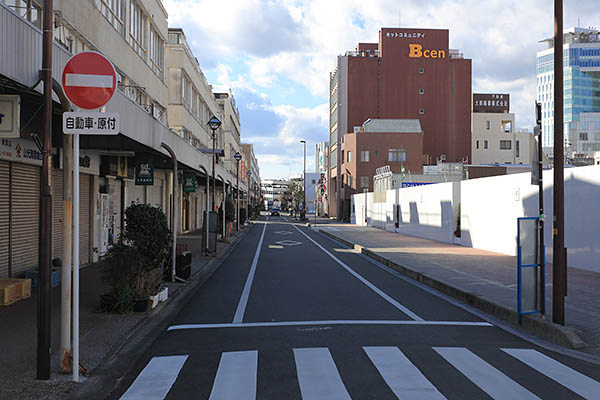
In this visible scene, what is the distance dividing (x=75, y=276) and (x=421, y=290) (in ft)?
29.4

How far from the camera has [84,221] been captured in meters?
16.3

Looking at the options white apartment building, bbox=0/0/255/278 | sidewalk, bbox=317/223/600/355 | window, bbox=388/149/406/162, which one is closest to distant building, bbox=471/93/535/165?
window, bbox=388/149/406/162

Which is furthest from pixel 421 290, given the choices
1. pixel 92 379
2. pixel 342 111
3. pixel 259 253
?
pixel 342 111

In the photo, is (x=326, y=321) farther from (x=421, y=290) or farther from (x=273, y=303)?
(x=421, y=290)

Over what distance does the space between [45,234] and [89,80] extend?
5.80ft

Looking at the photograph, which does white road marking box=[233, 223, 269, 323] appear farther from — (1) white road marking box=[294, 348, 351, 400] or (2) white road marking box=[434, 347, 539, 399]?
A: (2) white road marking box=[434, 347, 539, 399]

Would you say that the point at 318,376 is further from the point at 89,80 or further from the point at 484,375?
the point at 89,80

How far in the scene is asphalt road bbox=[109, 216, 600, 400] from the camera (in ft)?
17.7

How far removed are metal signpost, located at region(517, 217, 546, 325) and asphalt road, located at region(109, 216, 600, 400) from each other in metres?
0.69

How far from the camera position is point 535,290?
8.79 meters

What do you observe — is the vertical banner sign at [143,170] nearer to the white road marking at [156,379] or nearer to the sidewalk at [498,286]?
the sidewalk at [498,286]

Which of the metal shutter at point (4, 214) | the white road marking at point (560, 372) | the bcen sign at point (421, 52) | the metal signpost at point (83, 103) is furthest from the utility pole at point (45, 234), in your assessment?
the bcen sign at point (421, 52)

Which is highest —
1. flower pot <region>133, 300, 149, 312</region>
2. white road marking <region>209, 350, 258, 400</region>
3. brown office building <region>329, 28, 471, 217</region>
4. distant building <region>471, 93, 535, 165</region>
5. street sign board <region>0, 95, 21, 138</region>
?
brown office building <region>329, 28, 471, 217</region>

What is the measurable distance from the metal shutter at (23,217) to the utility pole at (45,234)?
22.1 ft
